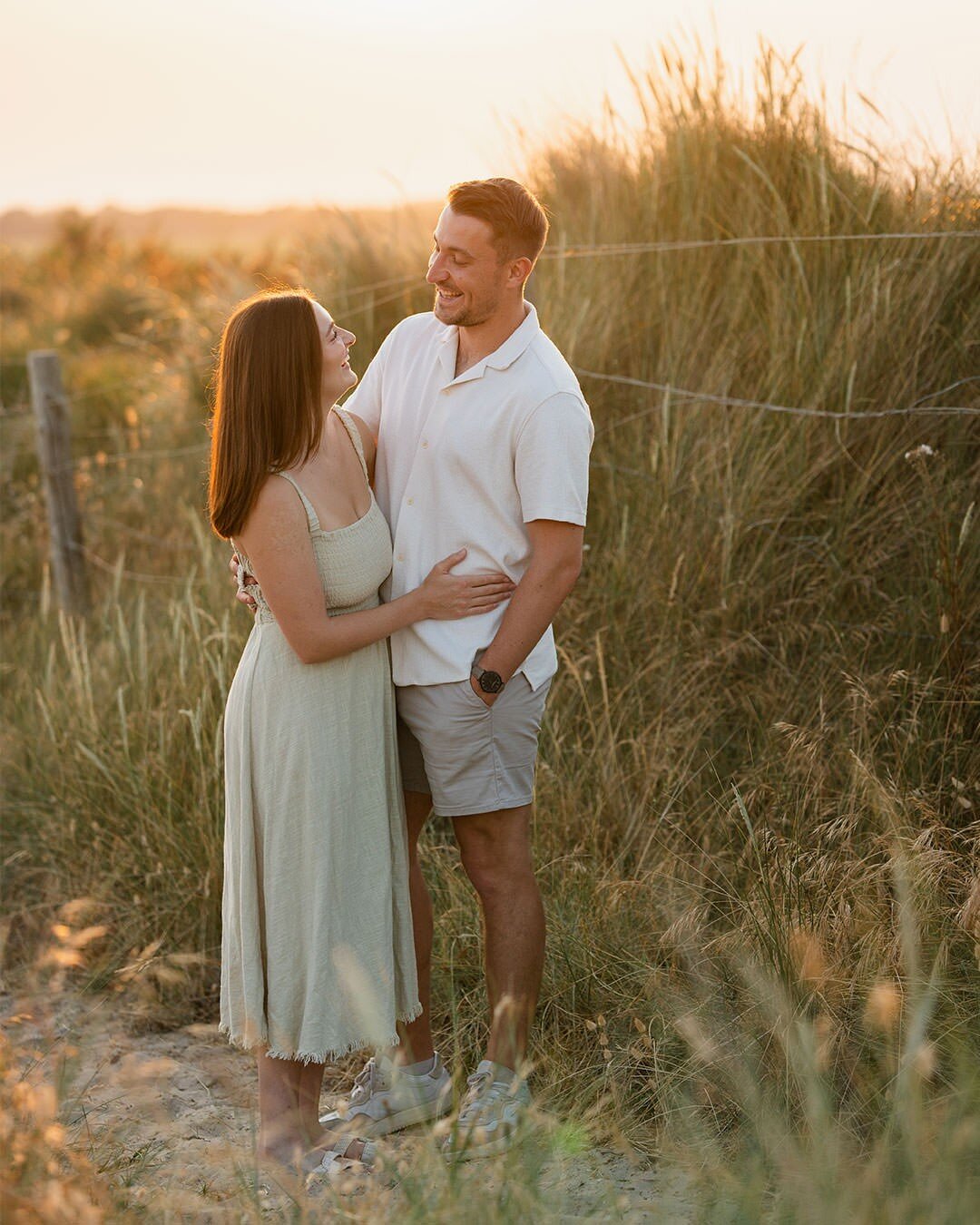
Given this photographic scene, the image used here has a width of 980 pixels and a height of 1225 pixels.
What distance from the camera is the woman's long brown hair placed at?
2.86 m

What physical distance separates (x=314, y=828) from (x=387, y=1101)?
80 cm

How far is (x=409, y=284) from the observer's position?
21.0 feet

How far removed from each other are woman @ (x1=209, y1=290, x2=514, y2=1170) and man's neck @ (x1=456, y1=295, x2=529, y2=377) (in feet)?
1.02

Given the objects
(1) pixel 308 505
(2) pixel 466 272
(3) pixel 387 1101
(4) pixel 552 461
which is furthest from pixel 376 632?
(3) pixel 387 1101

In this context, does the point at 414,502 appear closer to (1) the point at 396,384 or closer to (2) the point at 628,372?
(1) the point at 396,384

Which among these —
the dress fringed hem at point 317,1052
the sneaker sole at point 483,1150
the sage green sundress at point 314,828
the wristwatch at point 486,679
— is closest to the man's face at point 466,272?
the sage green sundress at point 314,828

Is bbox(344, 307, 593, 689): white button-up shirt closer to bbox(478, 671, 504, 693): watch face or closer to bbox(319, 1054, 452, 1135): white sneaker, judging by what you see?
bbox(478, 671, 504, 693): watch face

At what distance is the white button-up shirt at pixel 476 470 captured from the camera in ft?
9.82

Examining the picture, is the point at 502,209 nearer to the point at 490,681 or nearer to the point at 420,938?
the point at 490,681

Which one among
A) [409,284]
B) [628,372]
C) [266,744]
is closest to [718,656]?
[628,372]

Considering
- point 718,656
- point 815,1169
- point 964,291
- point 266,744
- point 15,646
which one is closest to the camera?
point 815,1169

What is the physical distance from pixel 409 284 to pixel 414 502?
11.6 feet

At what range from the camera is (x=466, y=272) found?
3.04 meters

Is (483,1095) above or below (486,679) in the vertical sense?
below
